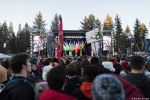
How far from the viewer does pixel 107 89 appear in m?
1.15

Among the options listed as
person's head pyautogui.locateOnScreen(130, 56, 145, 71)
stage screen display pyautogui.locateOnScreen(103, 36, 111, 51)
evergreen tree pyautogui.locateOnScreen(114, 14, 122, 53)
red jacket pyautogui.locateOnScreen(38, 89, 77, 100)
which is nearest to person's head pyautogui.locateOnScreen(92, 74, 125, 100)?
red jacket pyautogui.locateOnScreen(38, 89, 77, 100)

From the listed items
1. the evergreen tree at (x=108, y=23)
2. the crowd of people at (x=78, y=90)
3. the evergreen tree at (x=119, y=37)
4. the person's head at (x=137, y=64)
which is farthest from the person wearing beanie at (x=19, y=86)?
the evergreen tree at (x=119, y=37)

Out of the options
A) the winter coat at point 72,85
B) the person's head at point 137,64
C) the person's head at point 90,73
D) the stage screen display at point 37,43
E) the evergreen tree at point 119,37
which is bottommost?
the winter coat at point 72,85

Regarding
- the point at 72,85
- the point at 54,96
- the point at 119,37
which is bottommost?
the point at 72,85

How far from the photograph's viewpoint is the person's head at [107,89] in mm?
1146

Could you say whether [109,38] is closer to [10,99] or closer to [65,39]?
[65,39]

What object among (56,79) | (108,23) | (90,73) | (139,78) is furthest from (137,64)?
(108,23)

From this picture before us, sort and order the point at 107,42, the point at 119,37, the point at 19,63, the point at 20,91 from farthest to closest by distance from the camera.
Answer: the point at 119,37
the point at 107,42
the point at 19,63
the point at 20,91

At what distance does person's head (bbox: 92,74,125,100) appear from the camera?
1.15 m

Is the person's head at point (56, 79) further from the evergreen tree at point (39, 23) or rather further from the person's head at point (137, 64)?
the evergreen tree at point (39, 23)

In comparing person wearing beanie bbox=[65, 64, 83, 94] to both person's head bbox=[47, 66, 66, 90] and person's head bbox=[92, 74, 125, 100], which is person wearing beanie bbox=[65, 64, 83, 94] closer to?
person's head bbox=[47, 66, 66, 90]

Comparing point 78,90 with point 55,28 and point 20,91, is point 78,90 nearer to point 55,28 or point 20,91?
point 20,91

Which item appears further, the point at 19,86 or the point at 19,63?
the point at 19,63

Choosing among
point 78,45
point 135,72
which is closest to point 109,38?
point 78,45
